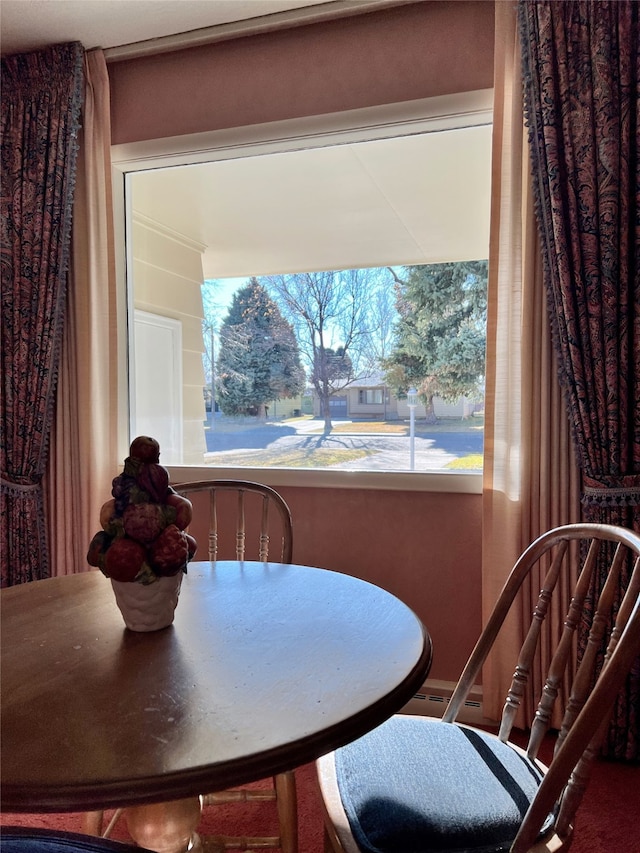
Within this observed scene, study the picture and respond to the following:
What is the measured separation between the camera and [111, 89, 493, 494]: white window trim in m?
2.29

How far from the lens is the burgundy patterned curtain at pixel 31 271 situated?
2.65 m

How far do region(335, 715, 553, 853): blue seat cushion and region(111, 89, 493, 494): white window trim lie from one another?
3.93 ft

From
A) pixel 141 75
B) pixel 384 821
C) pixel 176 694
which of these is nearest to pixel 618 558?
pixel 384 821

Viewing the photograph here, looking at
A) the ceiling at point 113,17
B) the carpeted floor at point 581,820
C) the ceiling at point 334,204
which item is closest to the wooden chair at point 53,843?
the carpeted floor at point 581,820

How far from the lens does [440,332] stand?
2.48 meters

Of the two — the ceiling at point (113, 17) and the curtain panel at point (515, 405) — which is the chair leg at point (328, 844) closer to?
the curtain panel at point (515, 405)

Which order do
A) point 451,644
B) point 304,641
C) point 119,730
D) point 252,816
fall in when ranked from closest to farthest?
point 119,730
point 304,641
point 252,816
point 451,644

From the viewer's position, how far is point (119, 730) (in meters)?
0.80

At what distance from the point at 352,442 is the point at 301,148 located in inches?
49.5

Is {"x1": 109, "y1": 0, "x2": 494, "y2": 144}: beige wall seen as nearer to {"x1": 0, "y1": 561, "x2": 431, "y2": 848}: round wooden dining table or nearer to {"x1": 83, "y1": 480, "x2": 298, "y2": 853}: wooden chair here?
{"x1": 83, "y1": 480, "x2": 298, "y2": 853}: wooden chair

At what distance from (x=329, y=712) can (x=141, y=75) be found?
2776mm

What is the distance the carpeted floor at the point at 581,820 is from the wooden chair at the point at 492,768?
67 cm

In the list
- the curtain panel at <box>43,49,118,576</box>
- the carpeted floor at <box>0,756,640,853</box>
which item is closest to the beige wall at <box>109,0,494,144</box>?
the curtain panel at <box>43,49,118,576</box>

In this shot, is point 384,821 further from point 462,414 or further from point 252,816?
point 462,414
